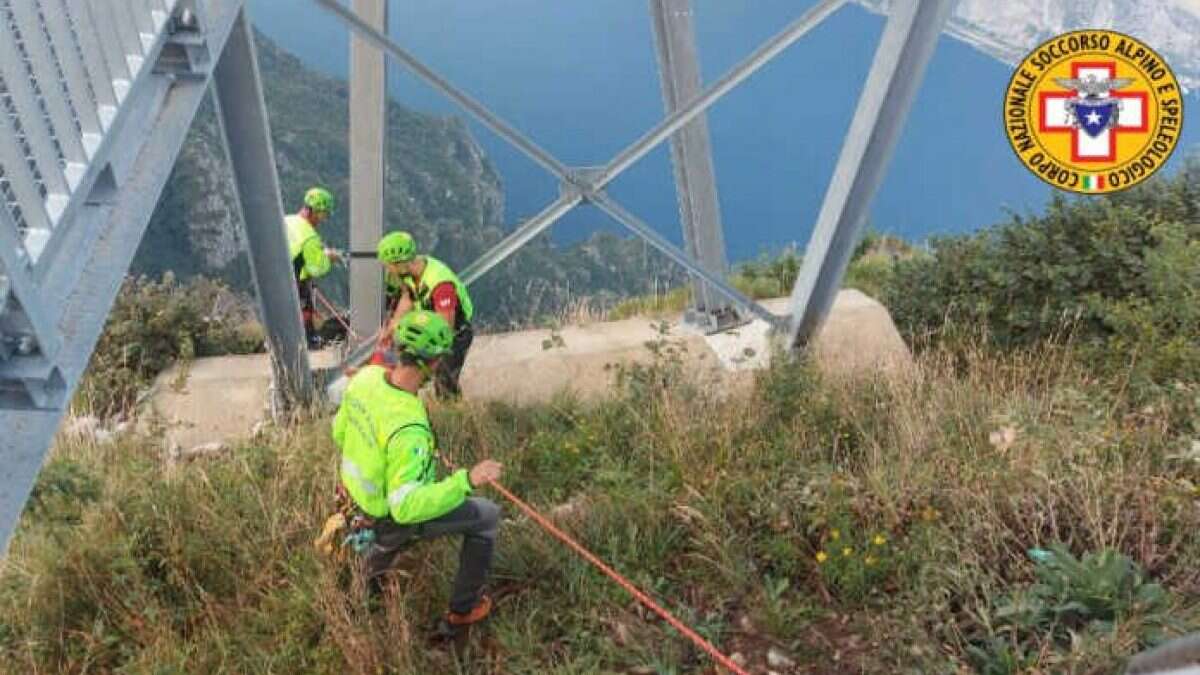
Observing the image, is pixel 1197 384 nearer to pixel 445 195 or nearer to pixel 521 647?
pixel 521 647

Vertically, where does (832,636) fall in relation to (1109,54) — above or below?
below

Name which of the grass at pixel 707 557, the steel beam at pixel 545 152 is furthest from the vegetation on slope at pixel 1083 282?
the steel beam at pixel 545 152

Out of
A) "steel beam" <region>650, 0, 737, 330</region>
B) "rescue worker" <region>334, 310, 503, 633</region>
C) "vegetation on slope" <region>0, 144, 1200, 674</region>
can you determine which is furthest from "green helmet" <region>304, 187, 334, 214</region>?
"rescue worker" <region>334, 310, 503, 633</region>

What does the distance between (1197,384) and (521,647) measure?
4131mm

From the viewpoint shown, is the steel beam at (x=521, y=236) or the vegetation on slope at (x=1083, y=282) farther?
the steel beam at (x=521, y=236)

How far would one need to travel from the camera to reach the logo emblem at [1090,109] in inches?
331

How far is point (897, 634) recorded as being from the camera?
3.85m

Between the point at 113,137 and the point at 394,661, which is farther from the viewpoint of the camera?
the point at 394,661

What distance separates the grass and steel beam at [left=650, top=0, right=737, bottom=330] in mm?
2966

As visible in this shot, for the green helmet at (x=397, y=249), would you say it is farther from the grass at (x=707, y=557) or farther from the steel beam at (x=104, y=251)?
the steel beam at (x=104, y=251)

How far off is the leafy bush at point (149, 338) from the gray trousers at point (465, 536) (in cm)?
459

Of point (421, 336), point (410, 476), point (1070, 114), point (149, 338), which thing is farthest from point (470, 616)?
point (1070, 114)

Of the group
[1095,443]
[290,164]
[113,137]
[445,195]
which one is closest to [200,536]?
[113,137]

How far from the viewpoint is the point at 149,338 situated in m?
9.20
